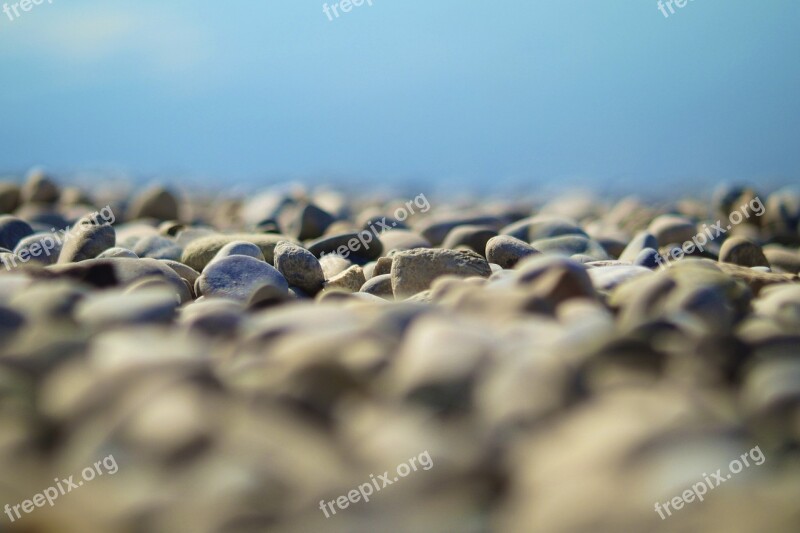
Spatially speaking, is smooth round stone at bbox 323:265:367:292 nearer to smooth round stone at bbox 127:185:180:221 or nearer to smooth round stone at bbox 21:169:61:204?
smooth round stone at bbox 127:185:180:221

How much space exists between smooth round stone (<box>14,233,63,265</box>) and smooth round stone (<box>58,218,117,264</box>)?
5cm

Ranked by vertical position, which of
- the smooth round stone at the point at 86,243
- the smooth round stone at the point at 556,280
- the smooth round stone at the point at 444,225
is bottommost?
the smooth round stone at the point at 444,225

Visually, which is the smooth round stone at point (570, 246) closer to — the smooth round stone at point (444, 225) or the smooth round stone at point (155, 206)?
→ the smooth round stone at point (444, 225)

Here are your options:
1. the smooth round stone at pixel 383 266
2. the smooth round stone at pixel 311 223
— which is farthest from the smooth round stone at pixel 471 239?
the smooth round stone at pixel 311 223

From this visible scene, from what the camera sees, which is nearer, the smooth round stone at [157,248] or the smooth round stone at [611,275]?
the smooth round stone at [611,275]

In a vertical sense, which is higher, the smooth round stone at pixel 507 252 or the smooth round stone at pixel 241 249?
the smooth round stone at pixel 241 249

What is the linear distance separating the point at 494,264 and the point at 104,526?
2517 millimetres

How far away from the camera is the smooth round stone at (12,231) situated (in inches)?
169

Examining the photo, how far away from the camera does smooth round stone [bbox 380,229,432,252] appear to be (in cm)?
429

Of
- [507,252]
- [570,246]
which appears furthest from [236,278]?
[570,246]

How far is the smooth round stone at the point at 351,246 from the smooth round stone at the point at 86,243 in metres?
1.08
